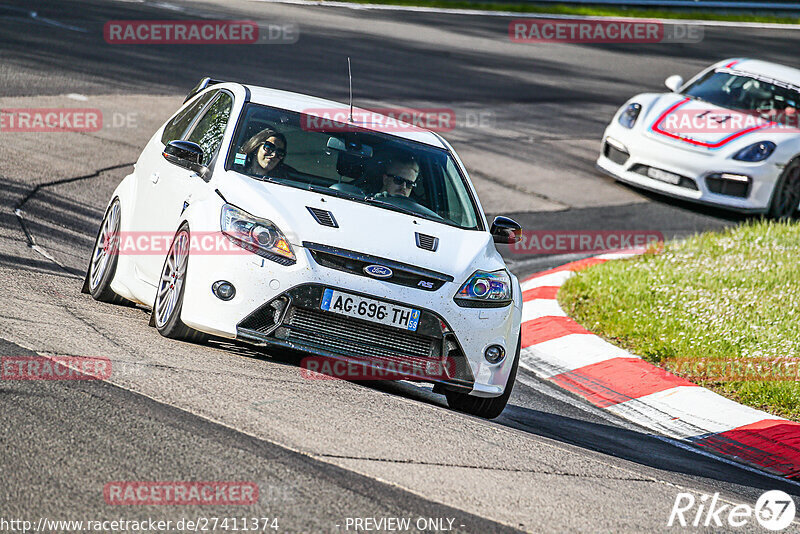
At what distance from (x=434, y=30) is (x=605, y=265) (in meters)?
13.6

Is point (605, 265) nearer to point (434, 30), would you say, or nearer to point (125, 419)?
point (125, 419)

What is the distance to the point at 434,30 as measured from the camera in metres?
23.6

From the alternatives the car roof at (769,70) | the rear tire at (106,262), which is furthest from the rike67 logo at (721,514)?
the car roof at (769,70)

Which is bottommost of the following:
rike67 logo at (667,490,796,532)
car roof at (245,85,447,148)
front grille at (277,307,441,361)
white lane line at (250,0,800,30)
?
rike67 logo at (667,490,796,532)

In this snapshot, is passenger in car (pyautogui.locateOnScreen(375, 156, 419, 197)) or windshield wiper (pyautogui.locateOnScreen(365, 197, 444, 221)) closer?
windshield wiper (pyautogui.locateOnScreen(365, 197, 444, 221))

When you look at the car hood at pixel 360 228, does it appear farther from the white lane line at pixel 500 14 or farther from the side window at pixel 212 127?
the white lane line at pixel 500 14

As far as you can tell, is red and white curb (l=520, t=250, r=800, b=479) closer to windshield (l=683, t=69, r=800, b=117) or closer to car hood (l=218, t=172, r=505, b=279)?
car hood (l=218, t=172, r=505, b=279)

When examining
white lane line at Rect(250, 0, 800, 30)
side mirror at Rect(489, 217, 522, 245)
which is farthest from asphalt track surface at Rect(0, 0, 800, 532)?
white lane line at Rect(250, 0, 800, 30)

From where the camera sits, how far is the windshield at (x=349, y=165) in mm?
6766

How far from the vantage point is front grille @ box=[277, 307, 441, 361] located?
5.93 meters

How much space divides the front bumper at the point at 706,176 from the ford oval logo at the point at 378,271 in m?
8.28

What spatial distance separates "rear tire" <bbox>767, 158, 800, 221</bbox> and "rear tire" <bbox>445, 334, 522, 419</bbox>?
7.92 metres

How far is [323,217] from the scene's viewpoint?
6238 millimetres

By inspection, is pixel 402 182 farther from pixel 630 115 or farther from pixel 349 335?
pixel 630 115
